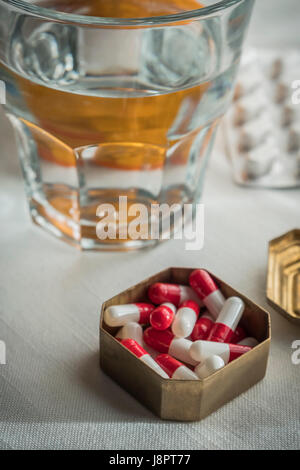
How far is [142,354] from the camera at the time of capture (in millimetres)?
585

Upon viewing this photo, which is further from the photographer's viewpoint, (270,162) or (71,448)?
(270,162)

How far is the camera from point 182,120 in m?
0.70

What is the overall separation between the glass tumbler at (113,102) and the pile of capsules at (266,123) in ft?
0.29

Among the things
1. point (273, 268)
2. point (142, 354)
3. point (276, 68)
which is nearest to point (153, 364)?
point (142, 354)

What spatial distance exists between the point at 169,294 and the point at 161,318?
0.04 metres

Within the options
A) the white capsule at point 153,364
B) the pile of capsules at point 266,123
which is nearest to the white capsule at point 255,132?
the pile of capsules at point 266,123

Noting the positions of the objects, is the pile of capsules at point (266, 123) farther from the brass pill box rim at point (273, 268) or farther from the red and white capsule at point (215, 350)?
the red and white capsule at point (215, 350)

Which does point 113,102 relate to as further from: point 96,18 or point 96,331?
point 96,331

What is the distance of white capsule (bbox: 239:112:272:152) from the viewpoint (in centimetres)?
87

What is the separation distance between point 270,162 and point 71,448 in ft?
1.50

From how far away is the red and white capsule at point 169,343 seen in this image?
606 mm

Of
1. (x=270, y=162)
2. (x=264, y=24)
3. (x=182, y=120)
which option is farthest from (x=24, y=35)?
(x=264, y=24)
